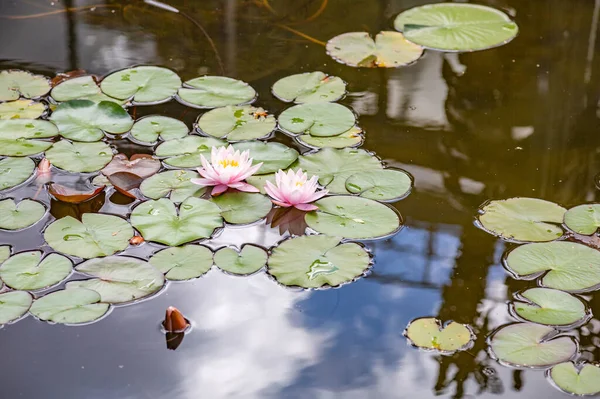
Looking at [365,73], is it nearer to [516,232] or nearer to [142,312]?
[516,232]

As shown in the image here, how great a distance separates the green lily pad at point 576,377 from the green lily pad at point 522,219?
1.59ft

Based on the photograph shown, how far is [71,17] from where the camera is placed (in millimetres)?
3426

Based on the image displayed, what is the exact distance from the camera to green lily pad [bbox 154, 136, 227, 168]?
98.0 inches

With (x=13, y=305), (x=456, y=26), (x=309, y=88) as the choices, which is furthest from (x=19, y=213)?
(x=456, y=26)

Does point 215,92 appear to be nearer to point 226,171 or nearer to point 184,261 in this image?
point 226,171

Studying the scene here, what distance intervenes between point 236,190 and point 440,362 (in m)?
0.91

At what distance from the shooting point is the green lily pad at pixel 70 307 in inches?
75.2

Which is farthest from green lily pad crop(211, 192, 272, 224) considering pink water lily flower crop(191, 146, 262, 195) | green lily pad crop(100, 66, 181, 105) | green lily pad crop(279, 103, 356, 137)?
green lily pad crop(100, 66, 181, 105)

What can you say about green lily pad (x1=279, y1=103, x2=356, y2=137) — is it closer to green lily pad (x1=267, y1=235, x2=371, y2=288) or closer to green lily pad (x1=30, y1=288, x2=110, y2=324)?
green lily pad (x1=267, y1=235, x2=371, y2=288)

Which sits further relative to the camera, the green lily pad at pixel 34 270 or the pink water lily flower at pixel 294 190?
the pink water lily flower at pixel 294 190

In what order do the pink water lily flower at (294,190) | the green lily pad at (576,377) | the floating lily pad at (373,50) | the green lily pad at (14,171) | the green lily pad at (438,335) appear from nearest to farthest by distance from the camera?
the green lily pad at (576,377), the green lily pad at (438,335), the pink water lily flower at (294,190), the green lily pad at (14,171), the floating lily pad at (373,50)

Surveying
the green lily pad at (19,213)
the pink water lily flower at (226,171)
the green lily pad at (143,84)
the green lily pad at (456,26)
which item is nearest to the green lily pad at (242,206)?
the pink water lily flower at (226,171)

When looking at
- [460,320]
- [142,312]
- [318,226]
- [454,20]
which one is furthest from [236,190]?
[454,20]

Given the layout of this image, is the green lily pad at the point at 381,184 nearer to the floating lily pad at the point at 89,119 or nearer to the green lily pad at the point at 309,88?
the green lily pad at the point at 309,88
